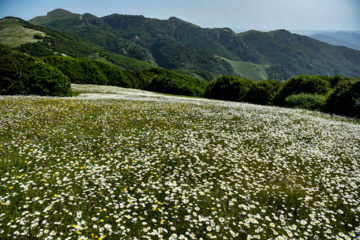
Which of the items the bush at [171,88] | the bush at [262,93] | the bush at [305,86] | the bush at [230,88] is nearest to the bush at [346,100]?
the bush at [305,86]

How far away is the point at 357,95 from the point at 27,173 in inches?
1441

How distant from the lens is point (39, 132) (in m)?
11.2

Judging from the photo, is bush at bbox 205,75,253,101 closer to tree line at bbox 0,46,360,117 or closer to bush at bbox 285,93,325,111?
tree line at bbox 0,46,360,117

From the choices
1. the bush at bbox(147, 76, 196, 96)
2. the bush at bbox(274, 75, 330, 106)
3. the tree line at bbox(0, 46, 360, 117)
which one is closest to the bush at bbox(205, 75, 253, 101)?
the tree line at bbox(0, 46, 360, 117)

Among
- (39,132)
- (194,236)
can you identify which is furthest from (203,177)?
(39,132)

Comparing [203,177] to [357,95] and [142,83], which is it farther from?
[142,83]

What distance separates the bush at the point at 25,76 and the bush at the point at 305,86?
4958cm

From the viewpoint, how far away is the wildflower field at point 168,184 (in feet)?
16.3

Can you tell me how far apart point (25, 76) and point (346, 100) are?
4688 centimetres

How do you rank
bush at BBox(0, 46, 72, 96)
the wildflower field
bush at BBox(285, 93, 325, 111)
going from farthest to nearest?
bush at BBox(285, 93, 325, 111)
bush at BBox(0, 46, 72, 96)
the wildflower field

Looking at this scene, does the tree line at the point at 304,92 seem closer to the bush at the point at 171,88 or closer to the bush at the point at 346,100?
the bush at the point at 346,100

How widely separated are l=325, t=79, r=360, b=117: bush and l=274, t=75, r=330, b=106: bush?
14752mm

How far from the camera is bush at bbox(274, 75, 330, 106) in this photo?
44438 millimetres

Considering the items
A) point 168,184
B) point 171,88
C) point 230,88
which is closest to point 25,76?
point 168,184
